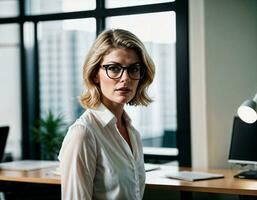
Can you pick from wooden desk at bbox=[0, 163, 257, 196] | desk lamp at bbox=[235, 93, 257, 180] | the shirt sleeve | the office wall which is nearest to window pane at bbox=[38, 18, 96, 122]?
wooden desk at bbox=[0, 163, 257, 196]

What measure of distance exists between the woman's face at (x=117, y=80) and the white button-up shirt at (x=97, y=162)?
0.24ft

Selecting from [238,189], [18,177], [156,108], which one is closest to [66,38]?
[156,108]

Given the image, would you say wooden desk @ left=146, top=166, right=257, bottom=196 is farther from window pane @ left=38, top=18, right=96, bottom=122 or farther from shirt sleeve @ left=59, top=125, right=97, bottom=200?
window pane @ left=38, top=18, right=96, bottom=122

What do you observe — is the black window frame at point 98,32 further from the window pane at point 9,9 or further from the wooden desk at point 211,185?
the wooden desk at point 211,185

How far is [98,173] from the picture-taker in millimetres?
1932

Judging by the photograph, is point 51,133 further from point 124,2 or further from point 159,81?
point 124,2

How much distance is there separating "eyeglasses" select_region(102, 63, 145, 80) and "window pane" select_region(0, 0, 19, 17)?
2946mm

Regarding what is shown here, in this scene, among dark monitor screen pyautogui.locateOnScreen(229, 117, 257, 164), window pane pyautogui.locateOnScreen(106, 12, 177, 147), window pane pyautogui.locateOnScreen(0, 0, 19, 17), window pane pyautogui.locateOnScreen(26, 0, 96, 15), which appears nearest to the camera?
dark monitor screen pyautogui.locateOnScreen(229, 117, 257, 164)

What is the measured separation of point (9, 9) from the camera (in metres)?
4.79

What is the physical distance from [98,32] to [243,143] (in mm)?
1794

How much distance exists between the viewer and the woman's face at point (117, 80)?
205 cm

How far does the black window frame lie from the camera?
3848 mm

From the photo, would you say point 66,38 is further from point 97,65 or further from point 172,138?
point 97,65

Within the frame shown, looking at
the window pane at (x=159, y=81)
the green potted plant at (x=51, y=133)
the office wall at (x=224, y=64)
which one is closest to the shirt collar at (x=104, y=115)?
the office wall at (x=224, y=64)
